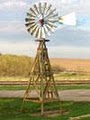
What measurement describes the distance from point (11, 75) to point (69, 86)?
76.4 feet

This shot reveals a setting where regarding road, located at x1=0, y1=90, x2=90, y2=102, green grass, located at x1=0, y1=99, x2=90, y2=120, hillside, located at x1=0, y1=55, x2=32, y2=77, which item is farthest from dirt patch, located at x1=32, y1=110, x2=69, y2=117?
hillside, located at x1=0, y1=55, x2=32, y2=77

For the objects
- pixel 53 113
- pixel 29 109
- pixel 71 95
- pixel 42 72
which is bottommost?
pixel 53 113

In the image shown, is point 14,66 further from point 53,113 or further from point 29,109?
point 53,113

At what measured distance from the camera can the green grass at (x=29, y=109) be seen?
912 inches

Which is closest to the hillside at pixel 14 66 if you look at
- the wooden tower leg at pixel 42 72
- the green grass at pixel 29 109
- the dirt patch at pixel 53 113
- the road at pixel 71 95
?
the road at pixel 71 95

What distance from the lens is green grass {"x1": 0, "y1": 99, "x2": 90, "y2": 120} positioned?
76.0ft

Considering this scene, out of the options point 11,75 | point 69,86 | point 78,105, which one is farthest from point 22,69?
point 78,105

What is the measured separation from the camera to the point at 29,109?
1049 inches

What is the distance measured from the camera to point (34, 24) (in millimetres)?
25359

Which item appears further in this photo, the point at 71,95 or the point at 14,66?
the point at 14,66

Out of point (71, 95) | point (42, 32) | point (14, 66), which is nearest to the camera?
point (42, 32)

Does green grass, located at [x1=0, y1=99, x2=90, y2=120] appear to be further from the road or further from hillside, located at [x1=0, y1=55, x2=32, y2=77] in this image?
hillside, located at [x1=0, y1=55, x2=32, y2=77]

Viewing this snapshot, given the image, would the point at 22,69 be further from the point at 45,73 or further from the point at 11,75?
the point at 45,73

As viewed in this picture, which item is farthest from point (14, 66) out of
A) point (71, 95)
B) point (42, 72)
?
point (42, 72)
